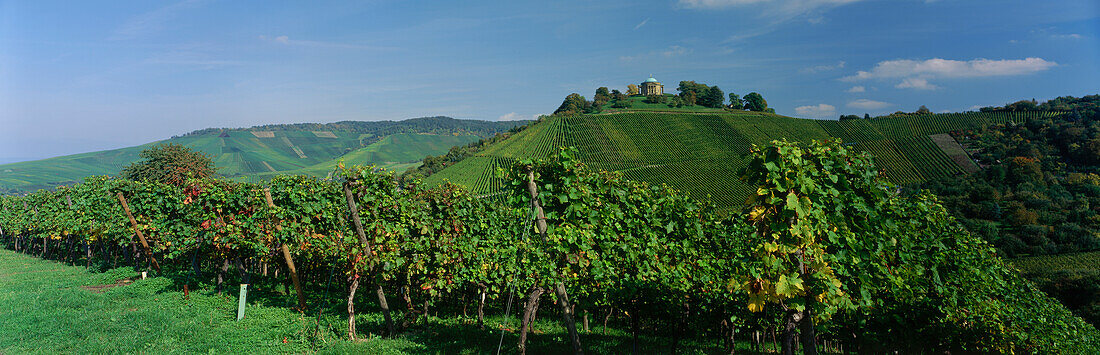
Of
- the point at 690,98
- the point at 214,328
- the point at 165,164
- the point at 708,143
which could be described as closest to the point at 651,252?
the point at 214,328

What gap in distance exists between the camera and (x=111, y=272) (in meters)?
17.3

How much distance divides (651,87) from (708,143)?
78.3 metres

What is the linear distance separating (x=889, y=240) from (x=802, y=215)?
3.15m

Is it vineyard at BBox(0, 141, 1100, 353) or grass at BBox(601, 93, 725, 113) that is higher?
grass at BBox(601, 93, 725, 113)

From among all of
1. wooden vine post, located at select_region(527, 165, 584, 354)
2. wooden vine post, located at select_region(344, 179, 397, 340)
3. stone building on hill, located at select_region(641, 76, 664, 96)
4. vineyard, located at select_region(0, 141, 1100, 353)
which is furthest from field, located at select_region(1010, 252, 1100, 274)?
stone building on hill, located at select_region(641, 76, 664, 96)

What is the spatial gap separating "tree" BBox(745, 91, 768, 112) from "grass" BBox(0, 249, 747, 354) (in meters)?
127

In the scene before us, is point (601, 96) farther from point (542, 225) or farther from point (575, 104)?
point (542, 225)

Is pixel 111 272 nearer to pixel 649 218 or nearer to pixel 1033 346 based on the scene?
pixel 649 218

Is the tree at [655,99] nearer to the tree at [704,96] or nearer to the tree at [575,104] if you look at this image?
the tree at [704,96]

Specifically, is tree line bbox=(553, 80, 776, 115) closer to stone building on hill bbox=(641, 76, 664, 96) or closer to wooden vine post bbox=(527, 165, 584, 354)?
stone building on hill bbox=(641, 76, 664, 96)

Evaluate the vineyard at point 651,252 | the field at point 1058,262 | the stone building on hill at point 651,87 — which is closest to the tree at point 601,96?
the stone building on hill at point 651,87

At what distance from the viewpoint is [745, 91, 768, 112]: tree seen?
12681 cm

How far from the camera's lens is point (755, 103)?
128m

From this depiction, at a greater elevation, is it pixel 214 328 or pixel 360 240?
pixel 360 240
